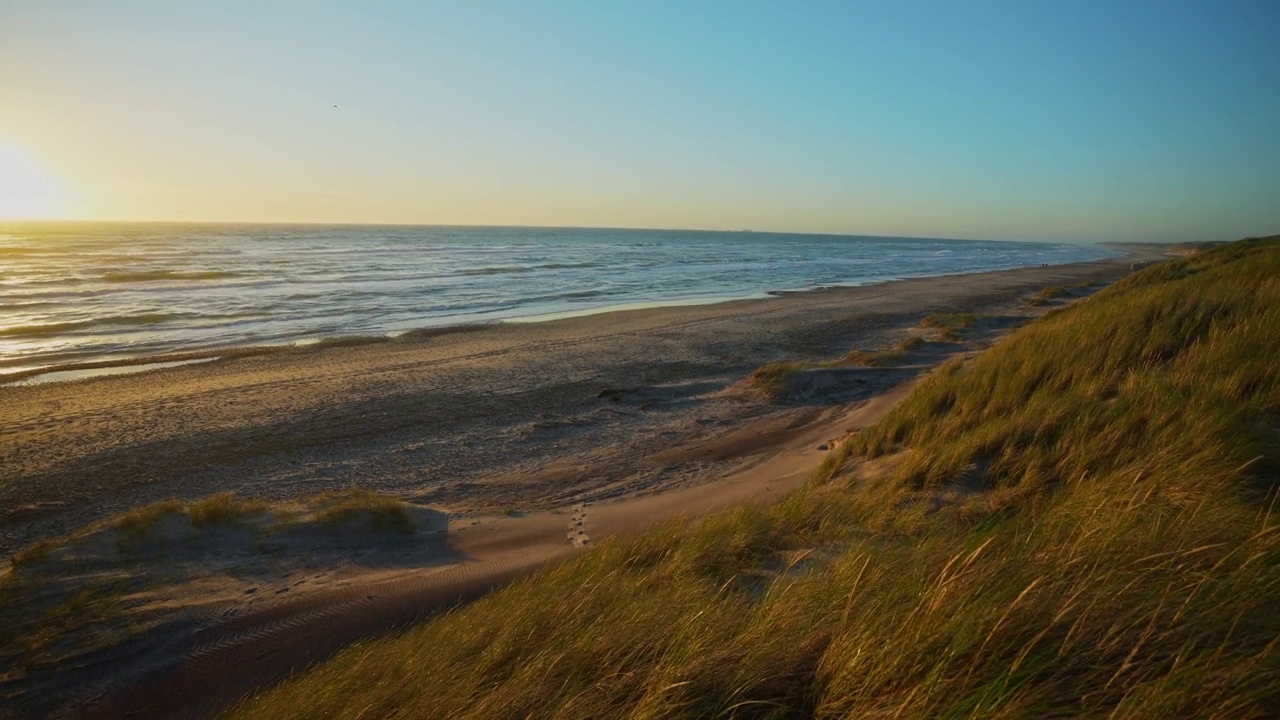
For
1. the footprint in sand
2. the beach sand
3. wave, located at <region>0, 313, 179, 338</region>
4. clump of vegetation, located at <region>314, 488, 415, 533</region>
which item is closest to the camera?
the beach sand

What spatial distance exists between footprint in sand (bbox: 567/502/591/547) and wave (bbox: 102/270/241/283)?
135ft

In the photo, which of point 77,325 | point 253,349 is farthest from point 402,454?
point 77,325

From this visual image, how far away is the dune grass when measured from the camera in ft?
7.04

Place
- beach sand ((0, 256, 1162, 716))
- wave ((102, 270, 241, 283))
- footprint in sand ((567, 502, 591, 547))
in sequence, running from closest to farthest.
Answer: beach sand ((0, 256, 1162, 716)) → footprint in sand ((567, 502, 591, 547)) → wave ((102, 270, 241, 283))

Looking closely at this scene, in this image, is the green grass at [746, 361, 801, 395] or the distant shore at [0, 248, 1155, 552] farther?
the green grass at [746, 361, 801, 395]

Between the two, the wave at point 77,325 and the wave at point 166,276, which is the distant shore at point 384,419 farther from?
the wave at point 166,276

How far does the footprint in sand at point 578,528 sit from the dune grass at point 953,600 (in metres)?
1.77

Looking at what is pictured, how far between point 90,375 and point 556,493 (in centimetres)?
1495

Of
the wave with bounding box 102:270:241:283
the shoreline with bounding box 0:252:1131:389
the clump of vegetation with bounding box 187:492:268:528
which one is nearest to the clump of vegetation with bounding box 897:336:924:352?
the shoreline with bounding box 0:252:1131:389

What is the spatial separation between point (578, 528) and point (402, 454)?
4578mm

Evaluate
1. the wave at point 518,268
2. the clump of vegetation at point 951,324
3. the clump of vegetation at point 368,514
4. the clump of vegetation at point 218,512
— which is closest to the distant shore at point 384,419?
the clump of vegetation at point 368,514

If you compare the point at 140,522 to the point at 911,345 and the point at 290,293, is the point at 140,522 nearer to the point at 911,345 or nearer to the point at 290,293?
the point at 911,345

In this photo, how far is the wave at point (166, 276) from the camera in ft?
132

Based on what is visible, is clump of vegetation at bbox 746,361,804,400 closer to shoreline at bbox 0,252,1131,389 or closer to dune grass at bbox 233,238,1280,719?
dune grass at bbox 233,238,1280,719
